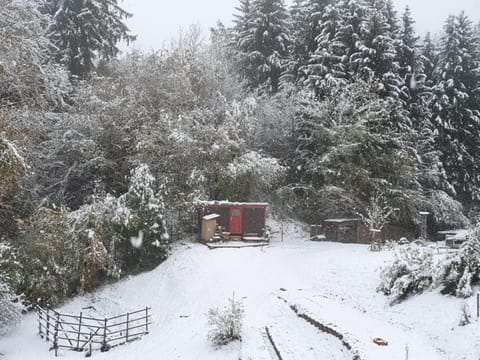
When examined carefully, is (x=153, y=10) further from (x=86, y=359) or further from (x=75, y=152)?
(x=86, y=359)

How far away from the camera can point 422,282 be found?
12.0m

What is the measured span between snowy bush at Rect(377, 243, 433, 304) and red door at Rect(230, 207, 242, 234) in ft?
29.8

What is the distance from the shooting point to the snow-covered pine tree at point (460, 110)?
26.2m

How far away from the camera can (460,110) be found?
26.7 m

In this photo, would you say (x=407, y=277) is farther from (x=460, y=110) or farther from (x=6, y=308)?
(x=460, y=110)

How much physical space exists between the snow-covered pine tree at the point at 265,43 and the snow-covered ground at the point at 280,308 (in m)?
13.6

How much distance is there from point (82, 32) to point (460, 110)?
76.3ft

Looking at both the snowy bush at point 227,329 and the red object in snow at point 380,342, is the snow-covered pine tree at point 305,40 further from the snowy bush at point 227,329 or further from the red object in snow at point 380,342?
the red object in snow at point 380,342

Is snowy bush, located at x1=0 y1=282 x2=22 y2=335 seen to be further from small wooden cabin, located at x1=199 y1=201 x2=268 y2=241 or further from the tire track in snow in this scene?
small wooden cabin, located at x1=199 y1=201 x2=268 y2=241

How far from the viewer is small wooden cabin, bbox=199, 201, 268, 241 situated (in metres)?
21.1

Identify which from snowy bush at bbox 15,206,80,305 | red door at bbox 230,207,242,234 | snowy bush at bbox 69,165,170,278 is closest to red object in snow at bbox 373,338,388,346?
snowy bush at bbox 15,206,80,305

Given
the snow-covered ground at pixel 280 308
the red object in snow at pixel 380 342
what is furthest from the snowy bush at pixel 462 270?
the red object in snow at pixel 380 342

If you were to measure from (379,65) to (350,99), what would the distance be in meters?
3.60

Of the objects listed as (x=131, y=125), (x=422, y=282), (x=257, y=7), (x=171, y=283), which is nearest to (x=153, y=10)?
(x=257, y=7)
